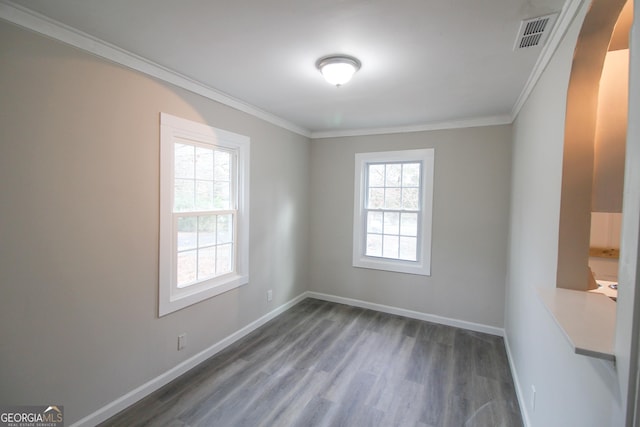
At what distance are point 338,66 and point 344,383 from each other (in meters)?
2.50

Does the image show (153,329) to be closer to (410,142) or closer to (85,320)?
(85,320)

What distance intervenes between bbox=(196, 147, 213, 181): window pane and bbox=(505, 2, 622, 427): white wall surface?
2604mm

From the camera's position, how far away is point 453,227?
3.50m

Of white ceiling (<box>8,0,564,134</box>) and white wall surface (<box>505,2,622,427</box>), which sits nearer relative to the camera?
white wall surface (<box>505,2,622,427</box>)

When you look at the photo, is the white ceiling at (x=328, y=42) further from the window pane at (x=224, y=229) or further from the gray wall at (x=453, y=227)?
the window pane at (x=224, y=229)

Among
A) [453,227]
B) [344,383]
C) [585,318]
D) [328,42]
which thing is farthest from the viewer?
[453,227]

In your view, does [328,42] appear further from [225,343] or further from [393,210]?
[225,343]

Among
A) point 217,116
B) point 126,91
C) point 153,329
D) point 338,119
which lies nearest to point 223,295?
point 153,329

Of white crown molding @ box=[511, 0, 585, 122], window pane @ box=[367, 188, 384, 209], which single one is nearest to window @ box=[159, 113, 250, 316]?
window pane @ box=[367, 188, 384, 209]

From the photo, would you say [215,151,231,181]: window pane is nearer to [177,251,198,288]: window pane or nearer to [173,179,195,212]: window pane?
[173,179,195,212]: window pane

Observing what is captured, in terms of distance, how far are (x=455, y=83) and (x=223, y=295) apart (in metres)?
2.88

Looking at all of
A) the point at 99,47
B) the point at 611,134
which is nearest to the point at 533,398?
the point at 611,134

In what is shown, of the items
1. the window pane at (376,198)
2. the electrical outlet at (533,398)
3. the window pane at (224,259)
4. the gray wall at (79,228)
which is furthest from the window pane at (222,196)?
the electrical outlet at (533,398)

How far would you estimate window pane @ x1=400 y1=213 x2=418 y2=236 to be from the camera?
3773 millimetres
